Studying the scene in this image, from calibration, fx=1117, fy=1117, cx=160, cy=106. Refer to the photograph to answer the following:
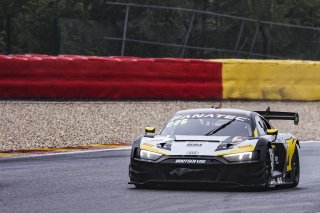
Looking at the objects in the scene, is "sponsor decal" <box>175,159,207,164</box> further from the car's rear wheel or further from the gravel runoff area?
the gravel runoff area

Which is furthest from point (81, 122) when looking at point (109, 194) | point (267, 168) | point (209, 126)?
point (109, 194)

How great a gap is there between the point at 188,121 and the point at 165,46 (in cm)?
1652

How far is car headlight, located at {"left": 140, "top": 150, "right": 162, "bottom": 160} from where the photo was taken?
45.0ft

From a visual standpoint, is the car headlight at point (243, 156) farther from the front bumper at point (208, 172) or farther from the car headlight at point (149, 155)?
the car headlight at point (149, 155)

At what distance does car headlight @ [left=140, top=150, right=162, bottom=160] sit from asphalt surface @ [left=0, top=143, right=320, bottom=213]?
408 mm

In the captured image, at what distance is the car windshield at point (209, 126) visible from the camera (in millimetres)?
14578

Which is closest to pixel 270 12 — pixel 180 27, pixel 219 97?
pixel 180 27

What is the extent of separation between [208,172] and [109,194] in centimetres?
124

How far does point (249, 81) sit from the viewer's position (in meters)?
25.0

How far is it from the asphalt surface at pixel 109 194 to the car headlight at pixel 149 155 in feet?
1.34

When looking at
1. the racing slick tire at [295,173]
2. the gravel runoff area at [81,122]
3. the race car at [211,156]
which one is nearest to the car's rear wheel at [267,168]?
the race car at [211,156]

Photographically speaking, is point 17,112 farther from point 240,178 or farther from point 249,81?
point 240,178

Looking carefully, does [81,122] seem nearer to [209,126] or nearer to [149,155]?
[209,126]

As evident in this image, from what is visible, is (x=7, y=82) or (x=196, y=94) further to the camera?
(x=196, y=94)
